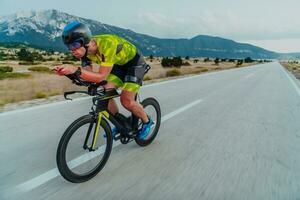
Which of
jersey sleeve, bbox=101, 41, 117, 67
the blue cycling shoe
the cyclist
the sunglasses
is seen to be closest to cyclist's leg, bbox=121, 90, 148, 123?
the cyclist

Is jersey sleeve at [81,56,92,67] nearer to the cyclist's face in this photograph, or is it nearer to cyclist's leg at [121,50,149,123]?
the cyclist's face

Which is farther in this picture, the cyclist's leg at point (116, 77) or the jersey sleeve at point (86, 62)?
the cyclist's leg at point (116, 77)

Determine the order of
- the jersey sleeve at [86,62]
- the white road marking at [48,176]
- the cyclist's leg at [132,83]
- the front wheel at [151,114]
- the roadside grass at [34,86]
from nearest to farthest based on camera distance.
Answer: the white road marking at [48,176] → the jersey sleeve at [86,62] → the cyclist's leg at [132,83] → the front wheel at [151,114] → the roadside grass at [34,86]

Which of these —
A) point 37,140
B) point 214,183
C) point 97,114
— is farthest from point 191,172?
point 37,140

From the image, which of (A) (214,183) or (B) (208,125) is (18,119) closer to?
(B) (208,125)

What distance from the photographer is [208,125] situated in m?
6.69

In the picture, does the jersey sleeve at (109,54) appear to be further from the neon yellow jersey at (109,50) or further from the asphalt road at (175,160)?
the asphalt road at (175,160)

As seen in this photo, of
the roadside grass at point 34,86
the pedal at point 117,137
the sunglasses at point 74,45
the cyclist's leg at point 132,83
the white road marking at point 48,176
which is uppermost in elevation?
the sunglasses at point 74,45

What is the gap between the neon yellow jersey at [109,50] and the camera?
142 inches

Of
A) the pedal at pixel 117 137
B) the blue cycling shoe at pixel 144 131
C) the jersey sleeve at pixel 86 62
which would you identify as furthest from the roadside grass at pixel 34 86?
the blue cycling shoe at pixel 144 131

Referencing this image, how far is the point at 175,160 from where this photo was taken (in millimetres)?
4445

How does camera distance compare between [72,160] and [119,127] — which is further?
[119,127]

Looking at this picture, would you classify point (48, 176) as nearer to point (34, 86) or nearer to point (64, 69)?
point (64, 69)

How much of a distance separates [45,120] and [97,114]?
132 inches
